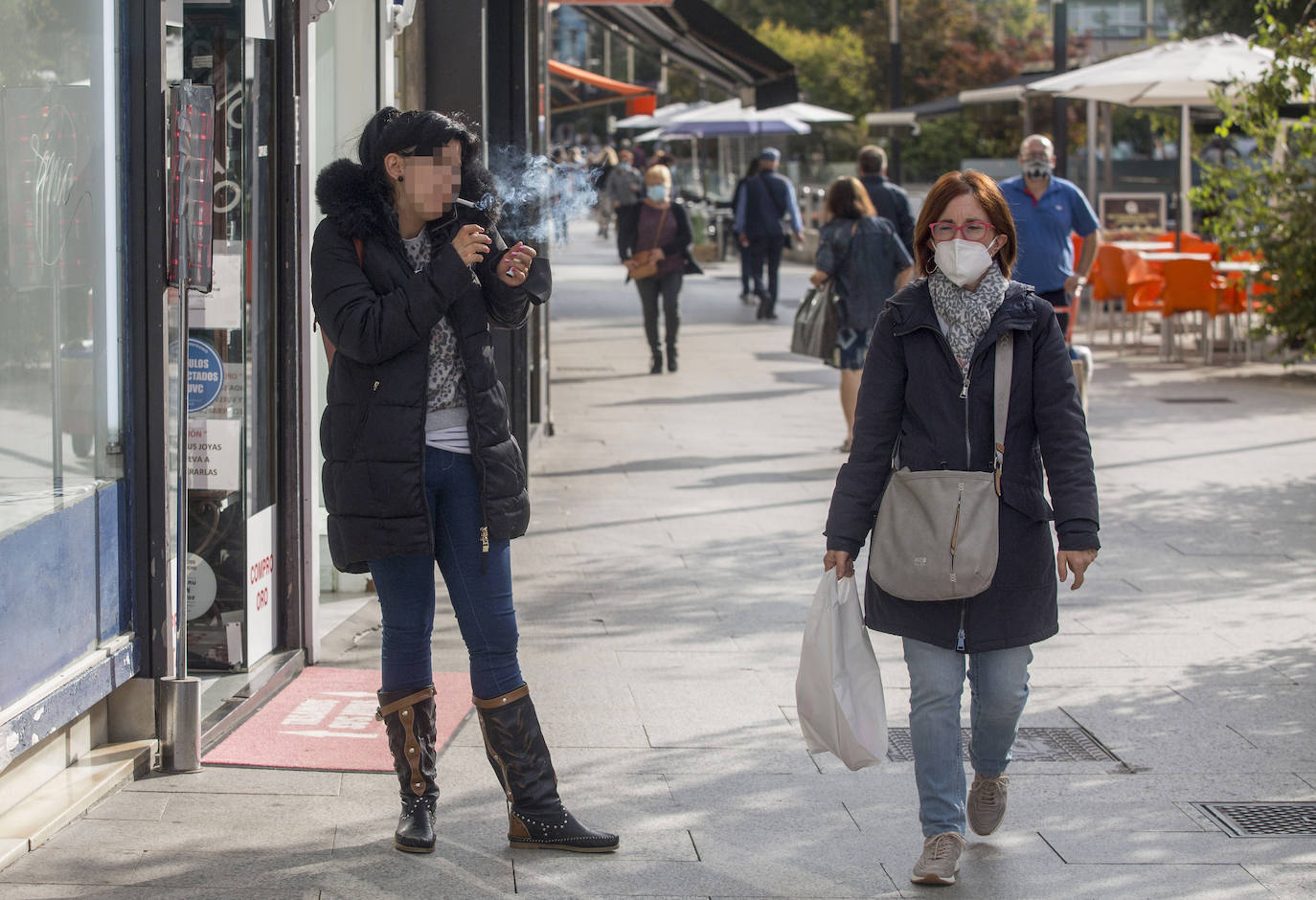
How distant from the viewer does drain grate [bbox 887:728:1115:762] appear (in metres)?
4.98

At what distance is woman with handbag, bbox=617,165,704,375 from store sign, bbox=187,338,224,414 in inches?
360

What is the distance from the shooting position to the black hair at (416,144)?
12.8ft

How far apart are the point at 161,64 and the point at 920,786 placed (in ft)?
8.73

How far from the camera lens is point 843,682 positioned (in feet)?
13.3

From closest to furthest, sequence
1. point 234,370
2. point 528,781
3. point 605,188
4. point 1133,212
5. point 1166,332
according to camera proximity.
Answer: point 528,781 → point 234,370 → point 1166,332 → point 1133,212 → point 605,188

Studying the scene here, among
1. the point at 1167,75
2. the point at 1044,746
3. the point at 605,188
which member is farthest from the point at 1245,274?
the point at 605,188

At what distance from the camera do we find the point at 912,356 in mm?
4020

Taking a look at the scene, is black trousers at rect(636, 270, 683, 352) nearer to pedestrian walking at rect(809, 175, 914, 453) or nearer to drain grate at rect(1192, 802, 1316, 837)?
pedestrian walking at rect(809, 175, 914, 453)

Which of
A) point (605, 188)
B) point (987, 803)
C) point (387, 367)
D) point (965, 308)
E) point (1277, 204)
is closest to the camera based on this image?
point (387, 367)

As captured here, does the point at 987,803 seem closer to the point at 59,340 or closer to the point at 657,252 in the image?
the point at 59,340

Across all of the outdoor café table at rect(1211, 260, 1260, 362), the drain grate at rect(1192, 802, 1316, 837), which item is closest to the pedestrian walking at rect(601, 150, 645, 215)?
the outdoor café table at rect(1211, 260, 1260, 362)

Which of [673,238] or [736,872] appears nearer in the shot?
[736,872]

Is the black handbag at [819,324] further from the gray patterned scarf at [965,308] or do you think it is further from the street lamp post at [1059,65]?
the street lamp post at [1059,65]

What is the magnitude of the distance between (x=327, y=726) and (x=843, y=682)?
1.84 meters
